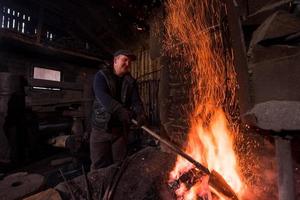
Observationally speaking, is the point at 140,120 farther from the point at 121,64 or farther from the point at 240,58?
the point at 240,58

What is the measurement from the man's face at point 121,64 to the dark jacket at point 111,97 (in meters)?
0.10

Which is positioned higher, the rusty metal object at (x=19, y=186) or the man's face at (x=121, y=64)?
the man's face at (x=121, y=64)

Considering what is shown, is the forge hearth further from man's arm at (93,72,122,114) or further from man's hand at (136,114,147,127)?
man's arm at (93,72,122,114)

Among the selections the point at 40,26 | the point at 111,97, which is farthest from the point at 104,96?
the point at 40,26

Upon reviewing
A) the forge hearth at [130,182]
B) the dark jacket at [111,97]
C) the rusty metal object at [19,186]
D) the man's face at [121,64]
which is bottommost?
the rusty metal object at [19,186]

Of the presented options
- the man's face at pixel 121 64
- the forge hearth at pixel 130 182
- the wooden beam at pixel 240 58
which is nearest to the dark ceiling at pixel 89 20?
the man's face at pixel 121 64

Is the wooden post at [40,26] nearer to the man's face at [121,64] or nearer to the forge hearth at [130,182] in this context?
the man's face at [121,64]

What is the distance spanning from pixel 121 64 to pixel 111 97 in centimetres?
62

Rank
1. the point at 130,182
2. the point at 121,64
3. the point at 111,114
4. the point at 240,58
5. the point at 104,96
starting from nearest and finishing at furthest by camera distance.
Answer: the point at 240,58
the point at 130,182
the point at 104,96
the point at 111,114
the point at 121,64

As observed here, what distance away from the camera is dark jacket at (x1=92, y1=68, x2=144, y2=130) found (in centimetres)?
361

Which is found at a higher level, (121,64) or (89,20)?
(89,20)

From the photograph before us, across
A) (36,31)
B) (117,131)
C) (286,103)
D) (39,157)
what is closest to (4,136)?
(39,157)

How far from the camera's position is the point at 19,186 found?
3271 mm

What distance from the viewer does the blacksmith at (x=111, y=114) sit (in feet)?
12.5
